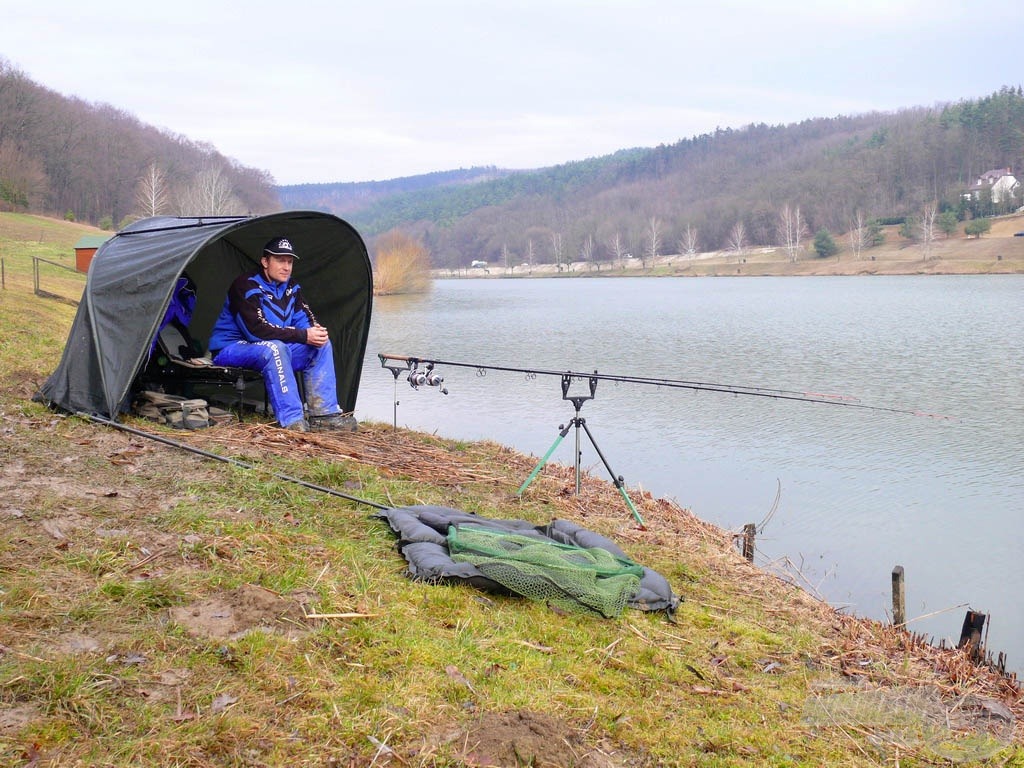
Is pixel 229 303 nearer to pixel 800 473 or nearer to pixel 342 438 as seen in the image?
pixel 342 438

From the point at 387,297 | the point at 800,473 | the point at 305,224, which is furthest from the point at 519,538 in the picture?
the point at 387,297

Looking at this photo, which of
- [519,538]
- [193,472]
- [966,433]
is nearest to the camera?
[519,538]

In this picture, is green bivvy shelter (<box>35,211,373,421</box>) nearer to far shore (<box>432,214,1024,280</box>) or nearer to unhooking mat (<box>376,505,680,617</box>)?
unhooking mat (<box>376,505,680,617</box>)

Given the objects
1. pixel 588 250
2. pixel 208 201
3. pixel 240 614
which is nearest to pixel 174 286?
pixel 240 614

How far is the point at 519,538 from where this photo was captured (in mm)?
4773

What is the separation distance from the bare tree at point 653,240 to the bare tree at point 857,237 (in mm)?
22791

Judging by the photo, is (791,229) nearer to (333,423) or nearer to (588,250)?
(588,250)

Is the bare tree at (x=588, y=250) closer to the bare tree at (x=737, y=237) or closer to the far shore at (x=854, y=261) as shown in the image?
the far shore at (x=854, y=261)

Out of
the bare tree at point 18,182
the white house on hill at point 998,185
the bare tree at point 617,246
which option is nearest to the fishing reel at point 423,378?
the bare tree at point 18,182

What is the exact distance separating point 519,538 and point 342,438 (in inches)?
115

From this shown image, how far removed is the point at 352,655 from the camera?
3.33 meters

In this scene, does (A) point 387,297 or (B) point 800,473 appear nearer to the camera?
(B) point 800,473

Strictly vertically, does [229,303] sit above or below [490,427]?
above

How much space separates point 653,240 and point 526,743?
10736cm
